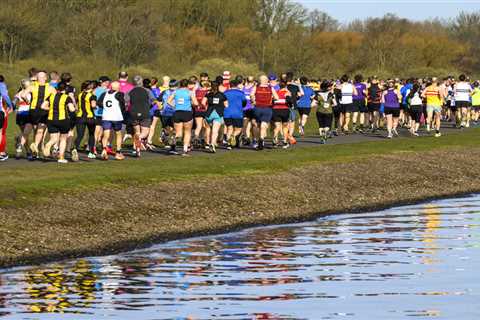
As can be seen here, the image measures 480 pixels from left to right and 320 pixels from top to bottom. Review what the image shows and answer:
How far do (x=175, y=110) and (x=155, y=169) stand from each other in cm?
366

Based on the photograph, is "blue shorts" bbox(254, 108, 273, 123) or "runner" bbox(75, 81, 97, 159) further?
"blue shorts" bbox(254, 108, 273, 123)

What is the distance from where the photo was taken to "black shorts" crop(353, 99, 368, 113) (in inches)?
1756

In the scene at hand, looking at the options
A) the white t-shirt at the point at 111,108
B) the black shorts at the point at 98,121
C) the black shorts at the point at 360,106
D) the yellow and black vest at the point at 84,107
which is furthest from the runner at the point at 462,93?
the yellow and black vest at the point at 84,107

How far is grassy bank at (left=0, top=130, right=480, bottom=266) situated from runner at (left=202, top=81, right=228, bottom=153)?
1000mm

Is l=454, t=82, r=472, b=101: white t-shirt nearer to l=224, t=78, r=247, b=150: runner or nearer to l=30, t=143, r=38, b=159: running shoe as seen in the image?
l=224, t=78, r=247, b=150: runner

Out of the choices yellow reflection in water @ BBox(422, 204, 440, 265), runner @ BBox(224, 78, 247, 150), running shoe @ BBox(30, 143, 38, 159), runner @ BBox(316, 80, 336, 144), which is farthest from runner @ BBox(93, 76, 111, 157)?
runner @ BBox(316, 80, 336, 144)

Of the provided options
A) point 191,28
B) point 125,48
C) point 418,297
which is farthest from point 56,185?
point 191,28

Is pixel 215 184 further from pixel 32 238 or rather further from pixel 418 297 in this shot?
pixel 418 297

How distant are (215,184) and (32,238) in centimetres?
768

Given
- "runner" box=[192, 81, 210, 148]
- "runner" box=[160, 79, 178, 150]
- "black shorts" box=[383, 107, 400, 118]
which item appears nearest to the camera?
"runner" box=[160, 79, 178, 150]

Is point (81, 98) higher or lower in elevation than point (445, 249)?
higher

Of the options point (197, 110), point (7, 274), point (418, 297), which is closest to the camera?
point (418, 297)

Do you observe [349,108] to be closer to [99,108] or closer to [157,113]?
[157,113]

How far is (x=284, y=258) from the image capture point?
19.7 metres
